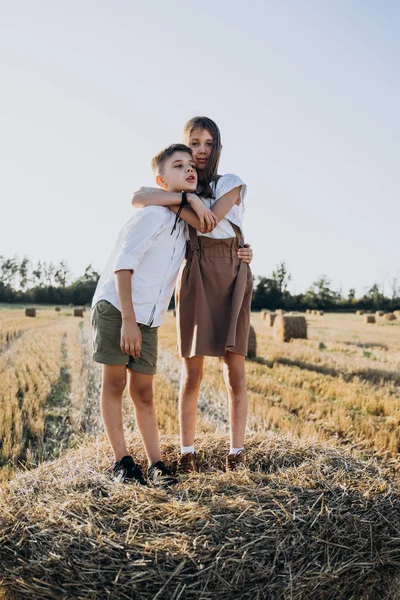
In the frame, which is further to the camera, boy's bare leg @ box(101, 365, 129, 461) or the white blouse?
the white blouse

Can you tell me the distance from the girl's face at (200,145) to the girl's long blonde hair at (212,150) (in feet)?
0.06

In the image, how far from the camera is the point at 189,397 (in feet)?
10.3

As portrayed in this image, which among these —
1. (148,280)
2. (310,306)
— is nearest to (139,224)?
(148,280)

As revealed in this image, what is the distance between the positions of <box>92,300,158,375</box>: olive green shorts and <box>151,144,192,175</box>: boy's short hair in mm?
838

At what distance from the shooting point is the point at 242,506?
2.27m

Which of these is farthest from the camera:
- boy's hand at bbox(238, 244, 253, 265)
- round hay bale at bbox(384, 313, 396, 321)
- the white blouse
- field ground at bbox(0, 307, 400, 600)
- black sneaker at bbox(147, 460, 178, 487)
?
round hay bale at bbox(384, 313, 396, 321)

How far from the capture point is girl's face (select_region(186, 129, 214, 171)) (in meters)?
3.08

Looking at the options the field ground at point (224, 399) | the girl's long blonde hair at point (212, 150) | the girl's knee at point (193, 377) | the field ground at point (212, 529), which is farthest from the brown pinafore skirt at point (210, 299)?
the field ground at point (224, 399)

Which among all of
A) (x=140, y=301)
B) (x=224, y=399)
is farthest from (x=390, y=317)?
(x=140, y=301)

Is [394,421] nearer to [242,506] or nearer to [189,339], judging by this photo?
[189,339]

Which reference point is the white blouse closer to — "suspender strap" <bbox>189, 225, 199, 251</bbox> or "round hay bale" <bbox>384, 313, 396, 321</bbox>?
"suspender strap" <bbox>189, 225, 199, 251</bbox>

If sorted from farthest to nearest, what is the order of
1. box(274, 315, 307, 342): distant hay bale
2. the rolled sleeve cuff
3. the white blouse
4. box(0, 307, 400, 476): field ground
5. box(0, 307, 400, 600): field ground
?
1. box(274, 315, 307, 342): distant hay bale
2. box(0, 307, 400, 476): field ground
3. the white blouse
4. the rolled sleeve cuff
5. box(0, 307, 400, 600): field ground

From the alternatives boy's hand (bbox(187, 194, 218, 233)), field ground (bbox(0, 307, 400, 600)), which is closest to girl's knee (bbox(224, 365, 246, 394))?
field ground (bbox(0, 307, 400, 600))

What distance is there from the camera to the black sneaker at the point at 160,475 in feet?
8.65
